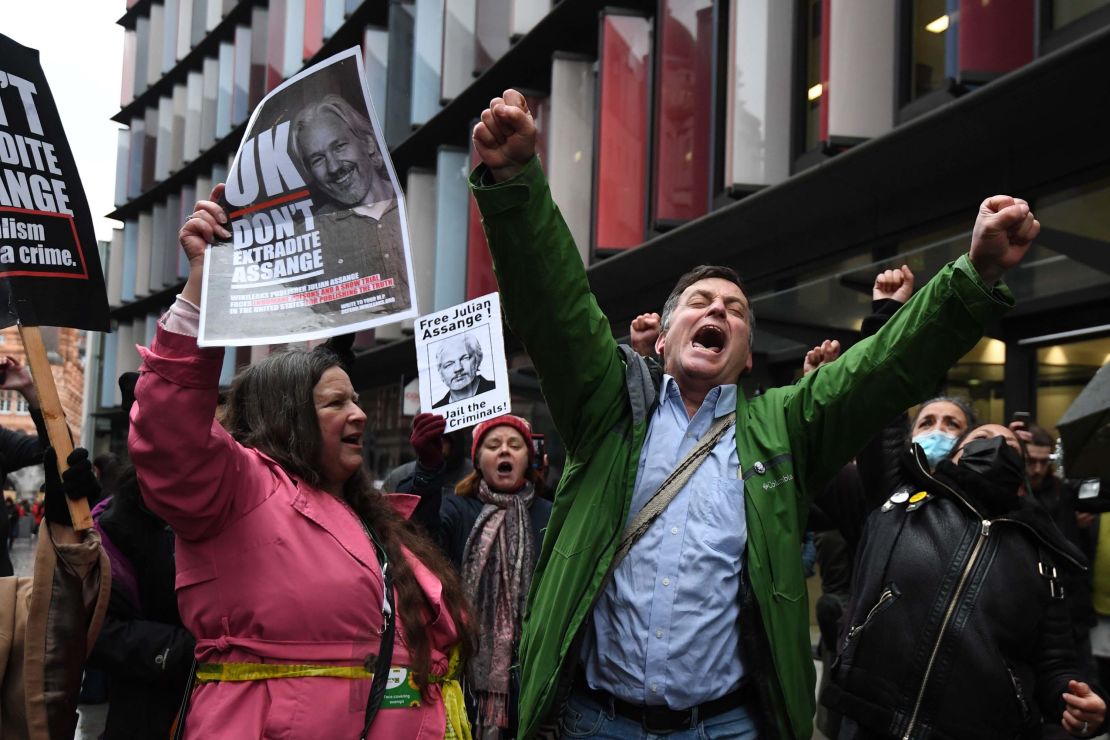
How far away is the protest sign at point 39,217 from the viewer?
11.5 ft

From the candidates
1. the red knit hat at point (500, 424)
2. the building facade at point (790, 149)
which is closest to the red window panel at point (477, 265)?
the building facade at point (790, 149)

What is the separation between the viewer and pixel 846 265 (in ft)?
31.3

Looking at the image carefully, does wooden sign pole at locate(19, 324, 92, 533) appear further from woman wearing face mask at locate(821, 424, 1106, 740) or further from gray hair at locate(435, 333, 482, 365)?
gray hair at locate(435, 333, 482, 365)

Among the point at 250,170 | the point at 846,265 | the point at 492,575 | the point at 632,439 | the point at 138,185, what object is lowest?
the point at 492,575

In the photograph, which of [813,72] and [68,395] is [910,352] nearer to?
[813,72]

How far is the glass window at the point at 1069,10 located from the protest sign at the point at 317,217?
5.35 metres

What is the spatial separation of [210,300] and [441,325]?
14.1ft

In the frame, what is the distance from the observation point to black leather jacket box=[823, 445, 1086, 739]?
387 centimetres

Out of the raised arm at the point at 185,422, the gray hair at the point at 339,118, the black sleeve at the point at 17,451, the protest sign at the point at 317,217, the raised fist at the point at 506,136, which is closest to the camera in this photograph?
the raised fist at the point at 506,136

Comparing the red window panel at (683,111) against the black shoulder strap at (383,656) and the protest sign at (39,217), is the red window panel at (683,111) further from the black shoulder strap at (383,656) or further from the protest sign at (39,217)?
the black shoulder strap at (383,656)

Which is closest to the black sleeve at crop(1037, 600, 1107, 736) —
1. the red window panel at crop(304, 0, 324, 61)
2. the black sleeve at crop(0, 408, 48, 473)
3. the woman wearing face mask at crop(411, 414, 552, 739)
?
the woman wearing face mask at crop(411, 414, 552, 739)

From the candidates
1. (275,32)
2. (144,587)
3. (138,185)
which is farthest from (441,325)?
(138,185)

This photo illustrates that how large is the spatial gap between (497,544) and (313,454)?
285 centimetres

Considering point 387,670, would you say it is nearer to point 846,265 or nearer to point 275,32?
point 846,265
